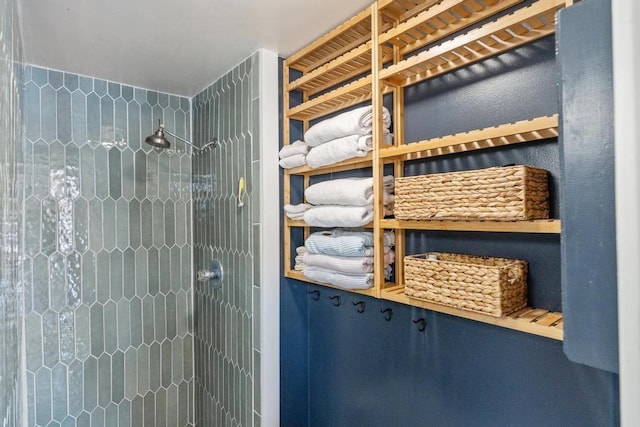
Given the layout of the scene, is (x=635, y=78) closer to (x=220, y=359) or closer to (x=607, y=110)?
(x=607, y=110)

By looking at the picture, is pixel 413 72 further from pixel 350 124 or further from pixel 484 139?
pixel 484 139

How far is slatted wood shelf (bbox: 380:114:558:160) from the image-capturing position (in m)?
0.83

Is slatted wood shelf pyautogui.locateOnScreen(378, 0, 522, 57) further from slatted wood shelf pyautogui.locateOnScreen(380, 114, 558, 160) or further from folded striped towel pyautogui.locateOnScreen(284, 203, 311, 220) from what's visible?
folded striped towel pyautogui.locateOnScreen(284, 203, 311, 220)

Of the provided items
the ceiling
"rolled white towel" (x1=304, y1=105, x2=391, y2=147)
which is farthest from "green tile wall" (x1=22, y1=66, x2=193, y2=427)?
"rolled white towel" (x1=304, y1=105, x2=391, y2=147)

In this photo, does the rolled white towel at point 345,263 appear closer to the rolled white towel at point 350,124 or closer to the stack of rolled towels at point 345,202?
the stack of rolled towels at point 345,202

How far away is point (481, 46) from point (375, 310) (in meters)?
0.95

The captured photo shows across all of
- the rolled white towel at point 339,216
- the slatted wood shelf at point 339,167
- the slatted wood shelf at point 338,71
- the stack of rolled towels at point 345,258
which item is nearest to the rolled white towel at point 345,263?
the stack of rolled towels at point 345,258

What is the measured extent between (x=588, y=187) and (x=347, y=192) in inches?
35.9

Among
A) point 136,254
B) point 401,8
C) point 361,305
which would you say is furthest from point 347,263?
point 136,254

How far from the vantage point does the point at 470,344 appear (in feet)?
3.59

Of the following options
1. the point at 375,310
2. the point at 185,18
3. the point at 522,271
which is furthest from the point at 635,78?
the point at 185,18

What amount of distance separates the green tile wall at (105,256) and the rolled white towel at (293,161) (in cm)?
91

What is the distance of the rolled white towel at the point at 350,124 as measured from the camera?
1.21m

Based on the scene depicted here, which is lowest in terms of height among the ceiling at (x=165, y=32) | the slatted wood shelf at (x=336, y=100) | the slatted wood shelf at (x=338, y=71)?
the slatted wood shelf at (x=336, y=100)
